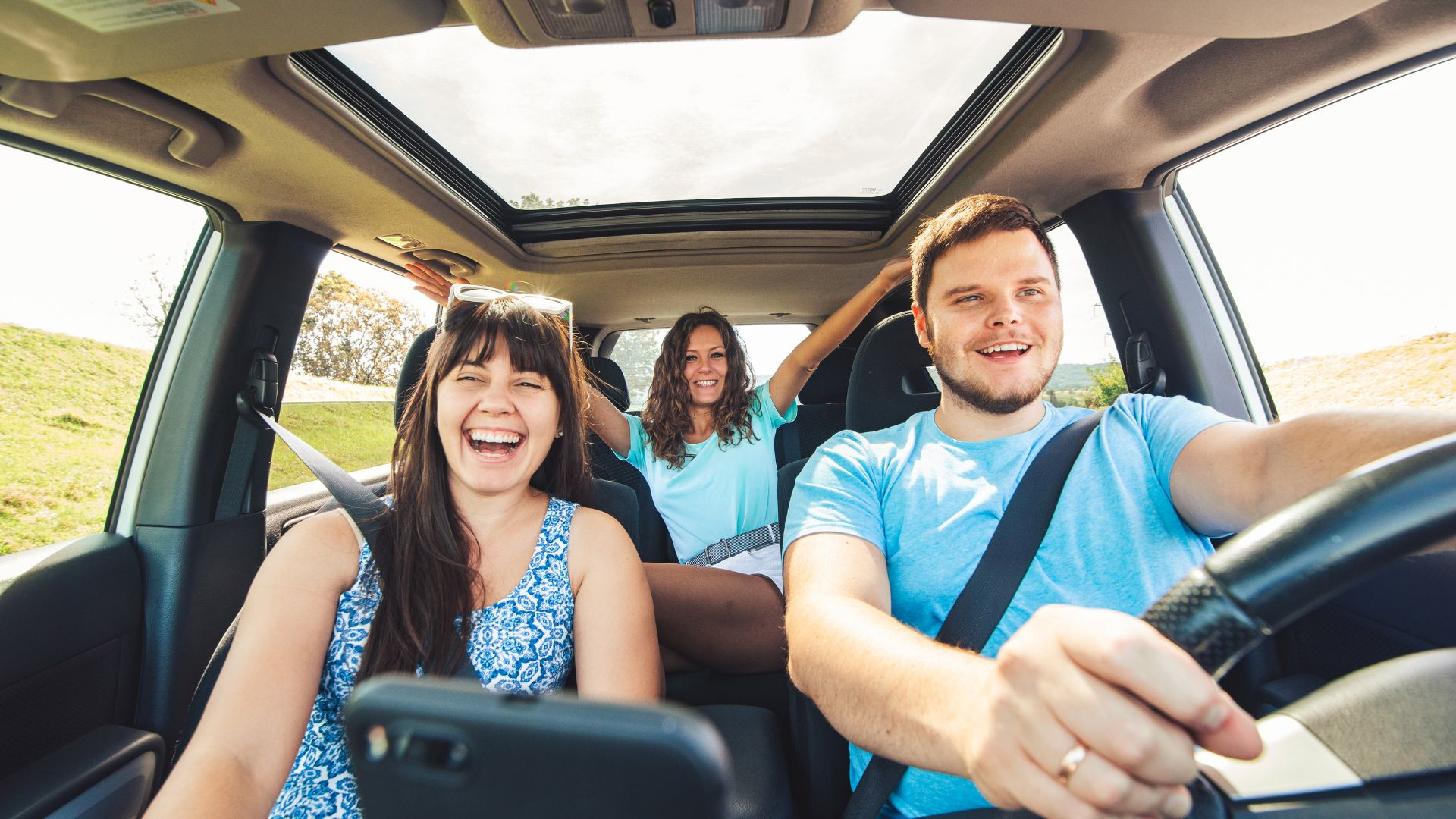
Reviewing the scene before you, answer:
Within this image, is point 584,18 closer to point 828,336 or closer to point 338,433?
point 828,336

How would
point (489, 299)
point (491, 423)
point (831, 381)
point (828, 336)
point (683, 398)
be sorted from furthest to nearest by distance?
1. point (831, 381)
2. point (683, 398)
3. point (828, 336)
4. point (489, 299)
5. point (491, 423)

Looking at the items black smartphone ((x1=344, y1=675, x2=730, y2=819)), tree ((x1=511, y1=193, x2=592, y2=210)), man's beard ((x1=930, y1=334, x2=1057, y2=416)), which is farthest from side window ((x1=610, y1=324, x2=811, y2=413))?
black smartphone ((x1=344, y1=675, x2=730, y2=819))

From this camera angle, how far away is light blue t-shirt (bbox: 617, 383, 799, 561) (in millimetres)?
2666

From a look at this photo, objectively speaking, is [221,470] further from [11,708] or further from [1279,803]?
[1279,803]

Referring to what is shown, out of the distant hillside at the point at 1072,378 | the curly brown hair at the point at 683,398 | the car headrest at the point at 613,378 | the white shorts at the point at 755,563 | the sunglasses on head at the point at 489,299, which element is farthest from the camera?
the car headrest at the point at 613,378

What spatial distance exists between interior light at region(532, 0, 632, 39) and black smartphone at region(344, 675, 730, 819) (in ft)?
4.28

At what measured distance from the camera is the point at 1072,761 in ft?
1.49

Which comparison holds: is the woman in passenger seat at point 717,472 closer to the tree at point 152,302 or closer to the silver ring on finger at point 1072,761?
the tree at point 152,302

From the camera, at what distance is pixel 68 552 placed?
1748 mm

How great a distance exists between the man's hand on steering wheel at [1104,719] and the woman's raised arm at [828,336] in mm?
1838

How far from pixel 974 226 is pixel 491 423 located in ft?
4.16

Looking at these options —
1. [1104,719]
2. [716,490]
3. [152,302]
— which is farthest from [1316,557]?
[152,302]

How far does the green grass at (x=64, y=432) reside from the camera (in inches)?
63.4

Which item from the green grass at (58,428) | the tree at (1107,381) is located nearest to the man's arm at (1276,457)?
the tree at (1107,381)
